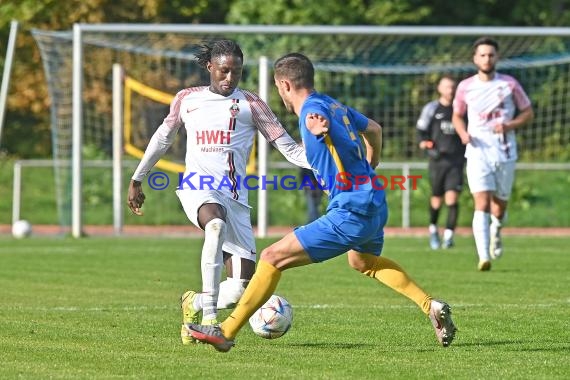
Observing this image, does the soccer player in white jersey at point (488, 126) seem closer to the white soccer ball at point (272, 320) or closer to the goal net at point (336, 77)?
the white soccer ball at point (272, 320)

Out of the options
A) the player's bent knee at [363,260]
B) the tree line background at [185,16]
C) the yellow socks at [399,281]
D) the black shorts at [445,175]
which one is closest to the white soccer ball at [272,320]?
the player's bent knee at [363,260]

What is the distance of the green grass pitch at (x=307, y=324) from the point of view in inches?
301

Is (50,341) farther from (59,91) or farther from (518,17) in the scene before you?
(518,17)

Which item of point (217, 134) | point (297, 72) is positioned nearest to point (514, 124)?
point (217, 134)

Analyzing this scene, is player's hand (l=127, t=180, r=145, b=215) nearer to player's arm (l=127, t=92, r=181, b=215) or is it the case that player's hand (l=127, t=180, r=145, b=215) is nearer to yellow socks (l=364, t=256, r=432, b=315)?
player's arm (l=127, t=92, r=181, b=215)

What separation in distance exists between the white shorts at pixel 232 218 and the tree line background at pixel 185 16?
22.0 meters

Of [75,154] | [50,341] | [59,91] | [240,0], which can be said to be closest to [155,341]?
[50,341]

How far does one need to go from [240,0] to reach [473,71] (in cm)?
920

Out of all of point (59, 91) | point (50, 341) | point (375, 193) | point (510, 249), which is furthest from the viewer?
point (59, 91)

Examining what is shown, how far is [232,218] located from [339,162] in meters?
1.39

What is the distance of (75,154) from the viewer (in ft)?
70.0

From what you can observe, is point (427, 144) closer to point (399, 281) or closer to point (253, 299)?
point (399, 281)

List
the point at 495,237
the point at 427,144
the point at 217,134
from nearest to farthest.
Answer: the point at 217,134
the point at 495,237
the point at 427,144

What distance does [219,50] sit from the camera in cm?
911
